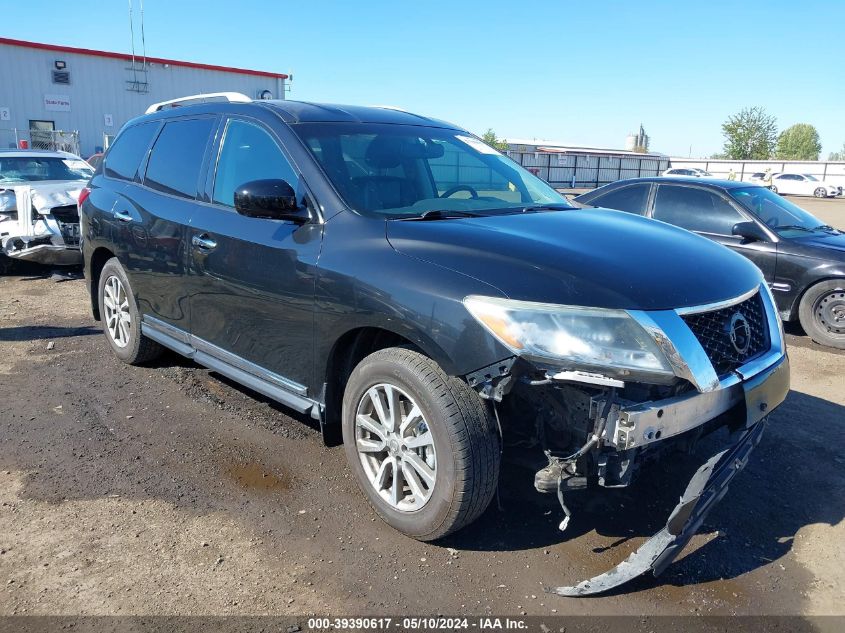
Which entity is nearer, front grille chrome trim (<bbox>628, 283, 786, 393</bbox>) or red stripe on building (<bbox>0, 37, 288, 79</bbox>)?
front grille chrome trim (<bbox>628, 283, 786, 393</bbox>)

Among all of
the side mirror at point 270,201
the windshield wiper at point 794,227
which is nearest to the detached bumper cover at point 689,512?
the side mirror at point 270,201

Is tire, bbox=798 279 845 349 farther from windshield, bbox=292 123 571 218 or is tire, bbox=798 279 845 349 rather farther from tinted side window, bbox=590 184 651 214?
windshield, bbox=292 123 571 218

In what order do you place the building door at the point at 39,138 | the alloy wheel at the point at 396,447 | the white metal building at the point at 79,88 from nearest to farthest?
the alloy wheel at the point at 396,447 → the building door at the point at 39,138 → the white metal building at the point at 79,88

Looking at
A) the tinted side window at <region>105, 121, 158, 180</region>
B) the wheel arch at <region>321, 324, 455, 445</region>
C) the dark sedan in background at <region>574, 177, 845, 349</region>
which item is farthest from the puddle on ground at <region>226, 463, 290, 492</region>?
the dark sedan in background at <region>574, 177, 845, 349</region>

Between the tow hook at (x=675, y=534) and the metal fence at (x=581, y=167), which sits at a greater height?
the metal fence at (x=581, y=167)

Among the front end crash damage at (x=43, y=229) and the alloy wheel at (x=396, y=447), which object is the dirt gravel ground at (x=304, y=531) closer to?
the alloy wheel at (x=396, y=447)

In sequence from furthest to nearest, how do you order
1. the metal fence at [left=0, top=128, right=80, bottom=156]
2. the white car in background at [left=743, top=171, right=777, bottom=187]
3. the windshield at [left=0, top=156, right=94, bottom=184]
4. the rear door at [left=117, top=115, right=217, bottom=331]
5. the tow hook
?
1. the white car in background at [left=743, top=171, right=777, bottom=187]
2. the metal fence at [left=0, top=128, right=80, bottom=156]
3. the windshield at [left=0, top=156, right=94, bottom=184]
4. the rear door at [left=117, top=115, right=217, bottom=331]
5. the tow hook

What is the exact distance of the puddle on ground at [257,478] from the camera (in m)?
3.55

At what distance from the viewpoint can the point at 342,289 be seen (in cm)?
309

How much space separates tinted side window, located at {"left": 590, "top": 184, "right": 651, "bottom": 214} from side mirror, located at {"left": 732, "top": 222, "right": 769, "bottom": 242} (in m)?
1.05

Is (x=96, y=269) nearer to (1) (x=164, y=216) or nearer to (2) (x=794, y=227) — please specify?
(1) (x=164, y=216)

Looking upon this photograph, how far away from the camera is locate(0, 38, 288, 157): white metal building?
88.1 feet

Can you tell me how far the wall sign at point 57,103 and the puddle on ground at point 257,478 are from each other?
1182 inches

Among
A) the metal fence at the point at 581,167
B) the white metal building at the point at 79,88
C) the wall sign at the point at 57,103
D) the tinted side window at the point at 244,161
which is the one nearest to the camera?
the tinted side window at the point at 244,161
